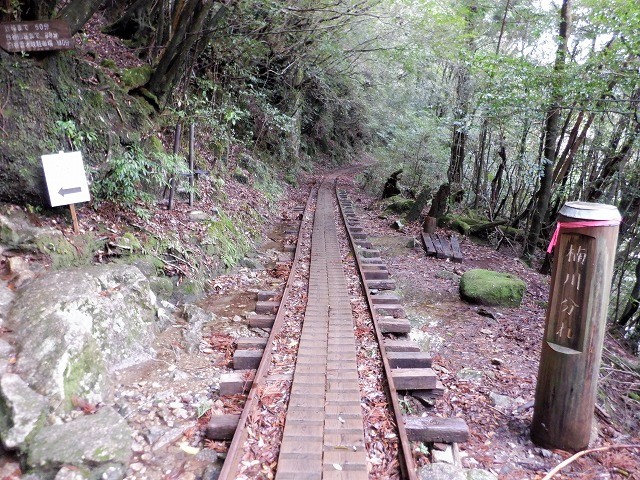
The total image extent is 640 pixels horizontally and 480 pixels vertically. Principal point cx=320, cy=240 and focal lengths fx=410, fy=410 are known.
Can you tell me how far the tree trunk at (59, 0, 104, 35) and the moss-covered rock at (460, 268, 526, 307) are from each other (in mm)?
7125

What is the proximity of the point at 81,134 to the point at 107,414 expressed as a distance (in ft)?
12.9

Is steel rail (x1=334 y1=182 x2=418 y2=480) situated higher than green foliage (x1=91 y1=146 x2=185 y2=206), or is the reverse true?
green foliage (x1=91 y1=146 x2=185 y2=206)

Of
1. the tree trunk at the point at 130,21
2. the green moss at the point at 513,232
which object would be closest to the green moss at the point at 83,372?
the tree trunk at the point at 130,21

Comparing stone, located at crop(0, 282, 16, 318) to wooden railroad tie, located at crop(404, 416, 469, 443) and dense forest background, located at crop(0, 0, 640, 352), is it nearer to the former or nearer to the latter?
dense forest background, located at crop(0, 0, 640, 352)

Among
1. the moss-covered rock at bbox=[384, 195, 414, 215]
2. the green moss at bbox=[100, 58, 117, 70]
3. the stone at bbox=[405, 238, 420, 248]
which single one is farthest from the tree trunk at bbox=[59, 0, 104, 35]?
the moss-covered rock at bbox=[384, 195, 414, 215]

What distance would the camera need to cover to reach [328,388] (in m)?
3.95

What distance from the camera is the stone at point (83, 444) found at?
9.27 feet

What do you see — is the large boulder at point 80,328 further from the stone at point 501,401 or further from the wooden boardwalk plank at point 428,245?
the wooden boardwalk plank at point 428,245

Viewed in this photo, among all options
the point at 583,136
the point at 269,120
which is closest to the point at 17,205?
the point at 583,136

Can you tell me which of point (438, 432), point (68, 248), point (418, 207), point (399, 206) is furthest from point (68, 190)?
point (399, 206)

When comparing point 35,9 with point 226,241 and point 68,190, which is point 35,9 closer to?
point 68,190

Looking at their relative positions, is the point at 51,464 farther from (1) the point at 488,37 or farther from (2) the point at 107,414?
(1) the point at 488,37

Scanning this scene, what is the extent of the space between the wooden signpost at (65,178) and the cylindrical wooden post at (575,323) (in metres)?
5.03

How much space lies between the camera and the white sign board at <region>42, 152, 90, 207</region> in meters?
4.67
